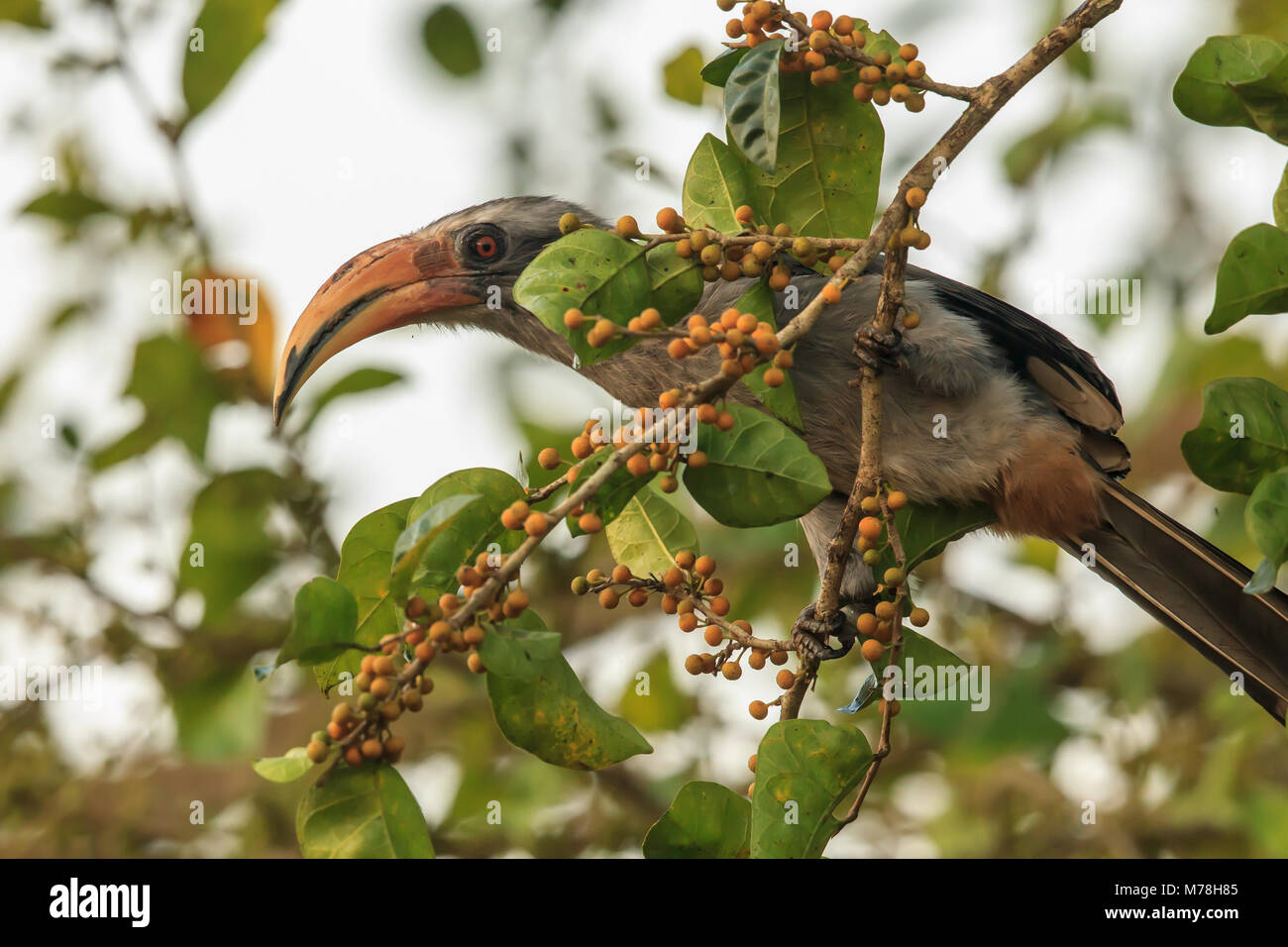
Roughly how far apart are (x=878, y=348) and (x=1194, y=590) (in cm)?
124

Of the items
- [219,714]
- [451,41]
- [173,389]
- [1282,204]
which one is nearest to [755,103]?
Result: [1282,204]

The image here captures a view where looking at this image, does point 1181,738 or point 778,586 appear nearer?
point 778,586

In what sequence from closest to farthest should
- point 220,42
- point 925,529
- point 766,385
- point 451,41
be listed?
point 766,385, point 925,529, point 220,42, point 451,41

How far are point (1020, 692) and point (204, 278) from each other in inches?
90.2

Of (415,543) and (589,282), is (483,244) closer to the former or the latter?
(589,282)

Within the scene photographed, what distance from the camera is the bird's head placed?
9.07ft

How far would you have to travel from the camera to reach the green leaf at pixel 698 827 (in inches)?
68.1

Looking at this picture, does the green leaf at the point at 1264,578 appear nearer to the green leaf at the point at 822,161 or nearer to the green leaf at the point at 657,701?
the green leaf at the point at 822,161

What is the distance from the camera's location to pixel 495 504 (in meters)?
1.59

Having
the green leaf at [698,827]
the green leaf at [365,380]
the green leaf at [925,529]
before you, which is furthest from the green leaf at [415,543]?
the green leaf at [365,380]

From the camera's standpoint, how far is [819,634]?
198 centimetres

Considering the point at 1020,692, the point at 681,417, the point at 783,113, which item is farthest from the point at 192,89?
the point at 1020,692
